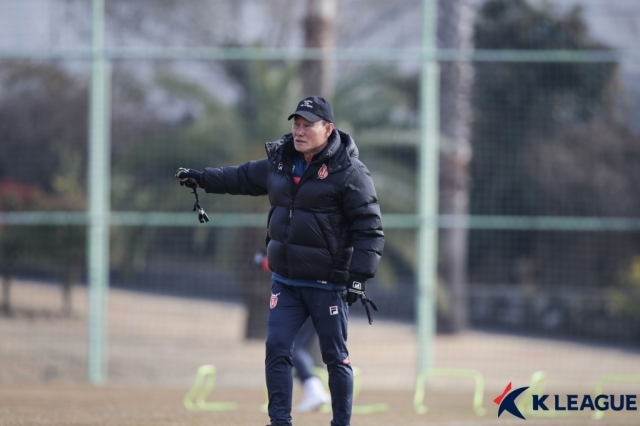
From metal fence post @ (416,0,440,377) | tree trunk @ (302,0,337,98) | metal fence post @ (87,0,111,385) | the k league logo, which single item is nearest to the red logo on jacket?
the k league logo

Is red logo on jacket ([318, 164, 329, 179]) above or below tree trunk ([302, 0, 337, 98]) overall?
below

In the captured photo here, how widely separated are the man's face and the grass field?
3.74 meters

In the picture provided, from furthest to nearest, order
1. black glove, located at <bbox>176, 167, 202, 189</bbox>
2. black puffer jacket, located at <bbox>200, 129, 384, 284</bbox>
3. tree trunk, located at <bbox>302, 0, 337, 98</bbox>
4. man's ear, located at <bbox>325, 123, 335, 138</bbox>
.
→ tree trunk, located at <bbox>302, 0, 337, 98</bbox> → black glove, located at <bbox>176, 167, 202, 189</bbox> → man's ear, located at <bbox>325, 123, 335, 138</bbox> → black puffer jacket, located at <bbox>200, 129, 384, 284</bbox>

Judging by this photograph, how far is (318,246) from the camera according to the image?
6.37 metres

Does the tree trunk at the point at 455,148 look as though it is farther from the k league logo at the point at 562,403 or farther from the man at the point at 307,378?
the man at the point at 307,378

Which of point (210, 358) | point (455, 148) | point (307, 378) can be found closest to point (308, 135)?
point (307, 378)

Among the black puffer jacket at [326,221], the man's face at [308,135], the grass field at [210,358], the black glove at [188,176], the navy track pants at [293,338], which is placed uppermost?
the man's face at [308,135]

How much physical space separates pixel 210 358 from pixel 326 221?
5.84 metres

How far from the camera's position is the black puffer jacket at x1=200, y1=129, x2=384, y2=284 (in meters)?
6.33

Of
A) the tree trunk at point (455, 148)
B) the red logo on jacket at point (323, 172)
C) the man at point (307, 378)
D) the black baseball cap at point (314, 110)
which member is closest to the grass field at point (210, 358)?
the man at point (307, 378)

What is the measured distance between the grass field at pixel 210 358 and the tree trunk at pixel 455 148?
1165 millimetres

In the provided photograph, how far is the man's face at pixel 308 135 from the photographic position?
6.39 meters

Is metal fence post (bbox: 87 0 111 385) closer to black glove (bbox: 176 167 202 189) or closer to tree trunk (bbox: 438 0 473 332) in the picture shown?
black glove (bbox: 176 167 202 189)

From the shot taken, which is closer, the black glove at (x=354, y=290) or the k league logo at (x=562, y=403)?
the black glove at (x=354, y=290)
